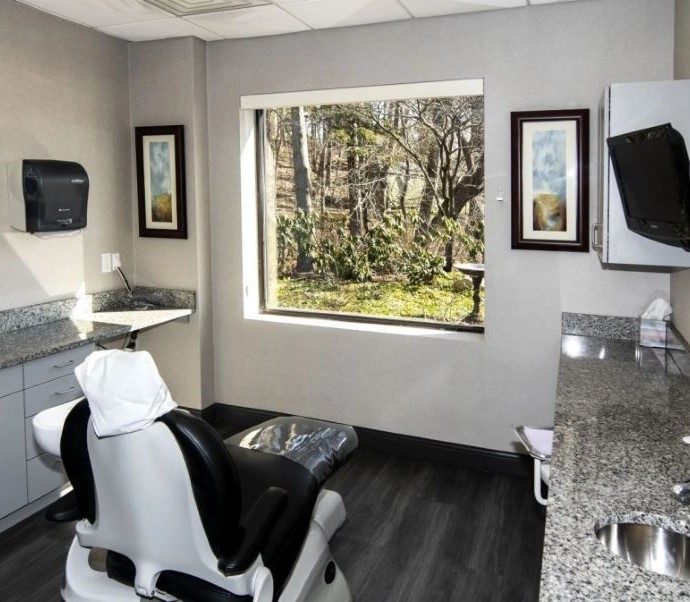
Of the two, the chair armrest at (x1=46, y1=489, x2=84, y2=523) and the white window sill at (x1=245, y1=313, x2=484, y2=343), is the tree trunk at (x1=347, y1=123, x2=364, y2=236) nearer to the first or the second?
the white window sill at (x1=245, y1=313, x2=484, y2=343)

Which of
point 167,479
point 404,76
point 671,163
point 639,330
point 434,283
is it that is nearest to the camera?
point 167,479

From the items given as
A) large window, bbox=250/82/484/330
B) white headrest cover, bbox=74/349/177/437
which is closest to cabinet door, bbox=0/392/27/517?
white headrest cover, bbox=74/349/177/437

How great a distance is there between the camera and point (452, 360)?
147 inches

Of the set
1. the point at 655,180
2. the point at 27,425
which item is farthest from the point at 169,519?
the point at 655,180

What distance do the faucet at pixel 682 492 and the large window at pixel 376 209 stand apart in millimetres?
2244

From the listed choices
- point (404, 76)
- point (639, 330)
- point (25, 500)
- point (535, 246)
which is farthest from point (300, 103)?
point (25, 500)

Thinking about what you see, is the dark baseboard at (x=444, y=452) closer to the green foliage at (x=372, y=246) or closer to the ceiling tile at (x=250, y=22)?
the green foliage at (x=372, y=246)

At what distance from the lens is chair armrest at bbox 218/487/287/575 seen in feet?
5.51

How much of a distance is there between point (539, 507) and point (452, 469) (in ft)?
2.06

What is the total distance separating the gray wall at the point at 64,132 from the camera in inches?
135

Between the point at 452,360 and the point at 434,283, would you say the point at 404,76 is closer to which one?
the point at 434,283

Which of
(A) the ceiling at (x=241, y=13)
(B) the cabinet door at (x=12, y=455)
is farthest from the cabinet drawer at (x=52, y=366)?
(A) the ceiling at (x=241, y=13)

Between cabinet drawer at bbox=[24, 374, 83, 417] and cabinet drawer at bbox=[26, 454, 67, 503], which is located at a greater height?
cabinet drawer at bbox=[24, 374, 83, 417]

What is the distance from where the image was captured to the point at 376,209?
4.07 metres
